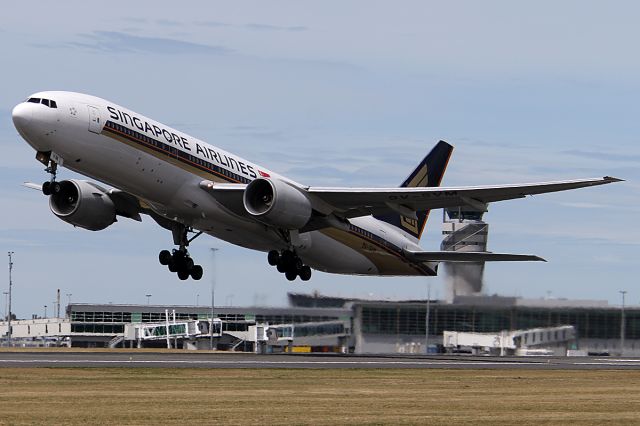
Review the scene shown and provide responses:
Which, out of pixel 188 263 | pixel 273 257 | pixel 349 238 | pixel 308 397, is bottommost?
pixel 308 397

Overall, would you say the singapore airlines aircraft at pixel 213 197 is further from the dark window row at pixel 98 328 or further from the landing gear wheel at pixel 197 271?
the dark window row at pixel 98 328

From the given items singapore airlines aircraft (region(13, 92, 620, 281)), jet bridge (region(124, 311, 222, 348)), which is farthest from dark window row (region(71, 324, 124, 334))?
singapore airlines aircraft (region(13, 92, 620, 281))

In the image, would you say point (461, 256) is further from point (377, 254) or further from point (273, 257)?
point (273, 257)

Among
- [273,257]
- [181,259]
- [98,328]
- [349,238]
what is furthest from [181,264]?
[98,328]

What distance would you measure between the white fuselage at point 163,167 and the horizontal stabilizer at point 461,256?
3123mm

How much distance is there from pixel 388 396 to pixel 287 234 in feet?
62.6

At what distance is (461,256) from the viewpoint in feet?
189

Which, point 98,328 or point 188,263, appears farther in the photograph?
point 98,328

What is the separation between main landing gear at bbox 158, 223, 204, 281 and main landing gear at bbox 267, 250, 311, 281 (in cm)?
458

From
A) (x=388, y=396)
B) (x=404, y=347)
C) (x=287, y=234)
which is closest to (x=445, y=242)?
(x=404, y=347)

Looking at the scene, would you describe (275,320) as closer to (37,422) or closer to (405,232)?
(405,232)

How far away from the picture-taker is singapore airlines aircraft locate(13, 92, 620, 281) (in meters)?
42.5

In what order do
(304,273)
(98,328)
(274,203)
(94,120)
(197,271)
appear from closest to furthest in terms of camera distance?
(94,120) → (274,203) → (304,273) → (197,271) → (98,328)

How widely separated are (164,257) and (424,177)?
614 inches
